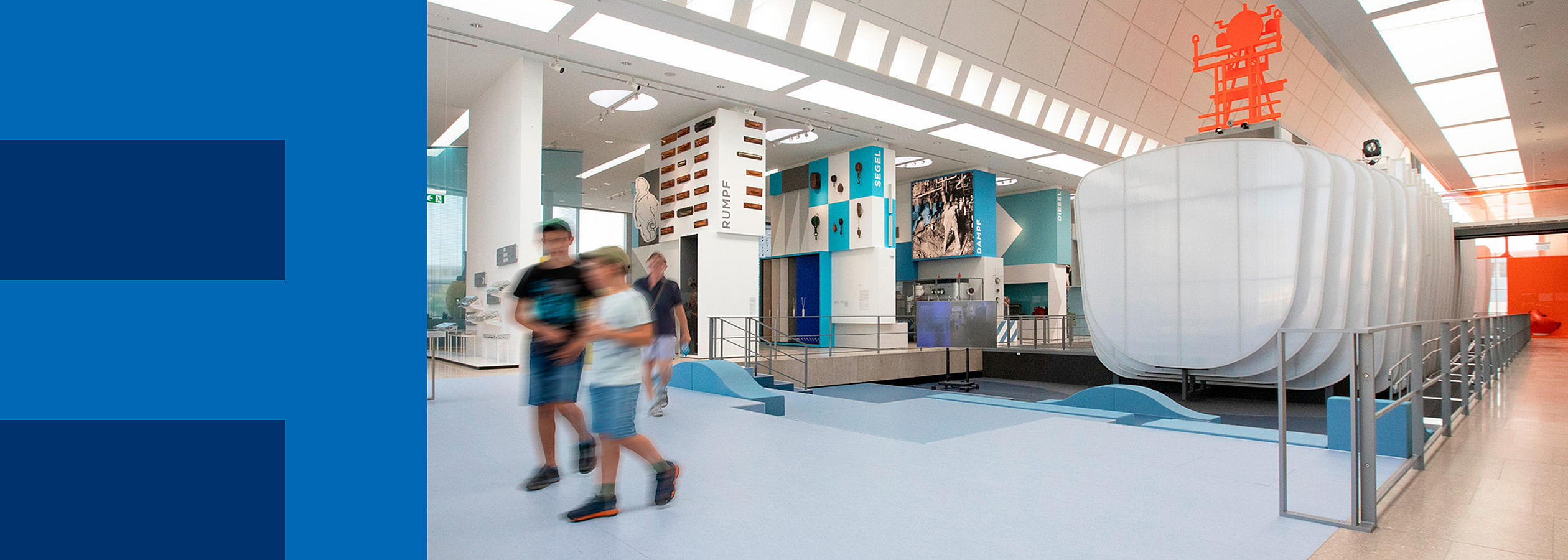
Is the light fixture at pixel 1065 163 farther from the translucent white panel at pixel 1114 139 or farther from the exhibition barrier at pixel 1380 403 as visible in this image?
the exhibition barrier at pixel 1380 403

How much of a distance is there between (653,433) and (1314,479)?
12.9ft

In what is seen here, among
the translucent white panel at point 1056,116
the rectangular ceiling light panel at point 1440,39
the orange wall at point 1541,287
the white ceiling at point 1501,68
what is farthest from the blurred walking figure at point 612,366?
the orange wall at point 1541,287

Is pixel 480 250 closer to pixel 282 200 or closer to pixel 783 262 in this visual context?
pixel 783 262

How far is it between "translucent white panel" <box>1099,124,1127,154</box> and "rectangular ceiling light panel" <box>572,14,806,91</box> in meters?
9.10

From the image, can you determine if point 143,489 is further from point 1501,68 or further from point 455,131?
point 1501,68

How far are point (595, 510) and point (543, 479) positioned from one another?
62cm

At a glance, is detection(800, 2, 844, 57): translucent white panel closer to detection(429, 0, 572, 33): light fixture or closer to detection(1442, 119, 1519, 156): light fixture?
detection(429, 0, 572, 33): light fixture

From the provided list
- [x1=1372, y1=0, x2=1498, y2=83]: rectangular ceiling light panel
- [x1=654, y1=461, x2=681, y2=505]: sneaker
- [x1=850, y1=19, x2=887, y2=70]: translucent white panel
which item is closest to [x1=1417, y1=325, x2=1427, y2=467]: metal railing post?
[x1=654, y1=461, x2=681, y2=505]: sneaker

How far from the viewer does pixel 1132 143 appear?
17656 mm

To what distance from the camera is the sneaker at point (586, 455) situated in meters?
3.43

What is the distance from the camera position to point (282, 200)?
1.54 metres

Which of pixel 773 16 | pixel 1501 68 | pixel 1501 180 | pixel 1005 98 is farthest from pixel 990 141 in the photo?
pixel 1501 180

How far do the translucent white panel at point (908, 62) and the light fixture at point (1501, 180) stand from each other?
2370 cm

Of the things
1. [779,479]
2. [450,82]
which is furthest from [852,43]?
[779,479]
